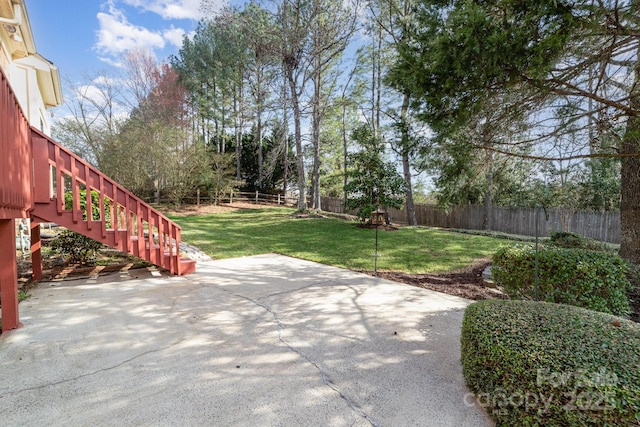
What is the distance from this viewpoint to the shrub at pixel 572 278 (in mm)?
3033

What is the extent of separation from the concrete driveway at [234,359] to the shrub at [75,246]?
48.0 inches

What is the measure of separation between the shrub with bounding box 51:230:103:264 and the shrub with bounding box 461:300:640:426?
620 cm

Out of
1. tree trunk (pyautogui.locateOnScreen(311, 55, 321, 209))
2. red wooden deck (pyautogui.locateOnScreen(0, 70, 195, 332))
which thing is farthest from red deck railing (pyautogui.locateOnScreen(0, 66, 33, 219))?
tree trunk (pyautogui.locateOnScreen(311, 55, 321, 209))

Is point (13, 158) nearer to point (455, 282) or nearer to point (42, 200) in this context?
point (42, 200)

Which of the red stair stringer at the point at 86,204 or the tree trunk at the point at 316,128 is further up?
the tree trunk at the point at 316,128

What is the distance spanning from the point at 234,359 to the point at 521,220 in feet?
46.2

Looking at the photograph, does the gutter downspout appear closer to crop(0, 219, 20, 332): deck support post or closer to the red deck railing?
the red deck railing

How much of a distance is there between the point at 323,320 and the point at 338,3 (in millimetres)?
13875

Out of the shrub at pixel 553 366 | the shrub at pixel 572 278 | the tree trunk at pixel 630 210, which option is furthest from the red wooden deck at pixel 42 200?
the tree trunk at pixel 630 210

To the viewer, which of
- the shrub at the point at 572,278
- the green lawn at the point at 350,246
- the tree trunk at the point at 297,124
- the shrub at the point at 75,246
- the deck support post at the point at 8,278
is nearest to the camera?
the deck support post at the point at 8,278

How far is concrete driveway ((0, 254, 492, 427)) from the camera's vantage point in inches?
71.7

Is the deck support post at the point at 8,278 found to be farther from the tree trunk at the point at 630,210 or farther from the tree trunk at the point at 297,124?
the tree trunk at the point at 297,124

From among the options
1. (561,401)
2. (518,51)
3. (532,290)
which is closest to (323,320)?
(561,401)

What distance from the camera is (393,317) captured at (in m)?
3.32
